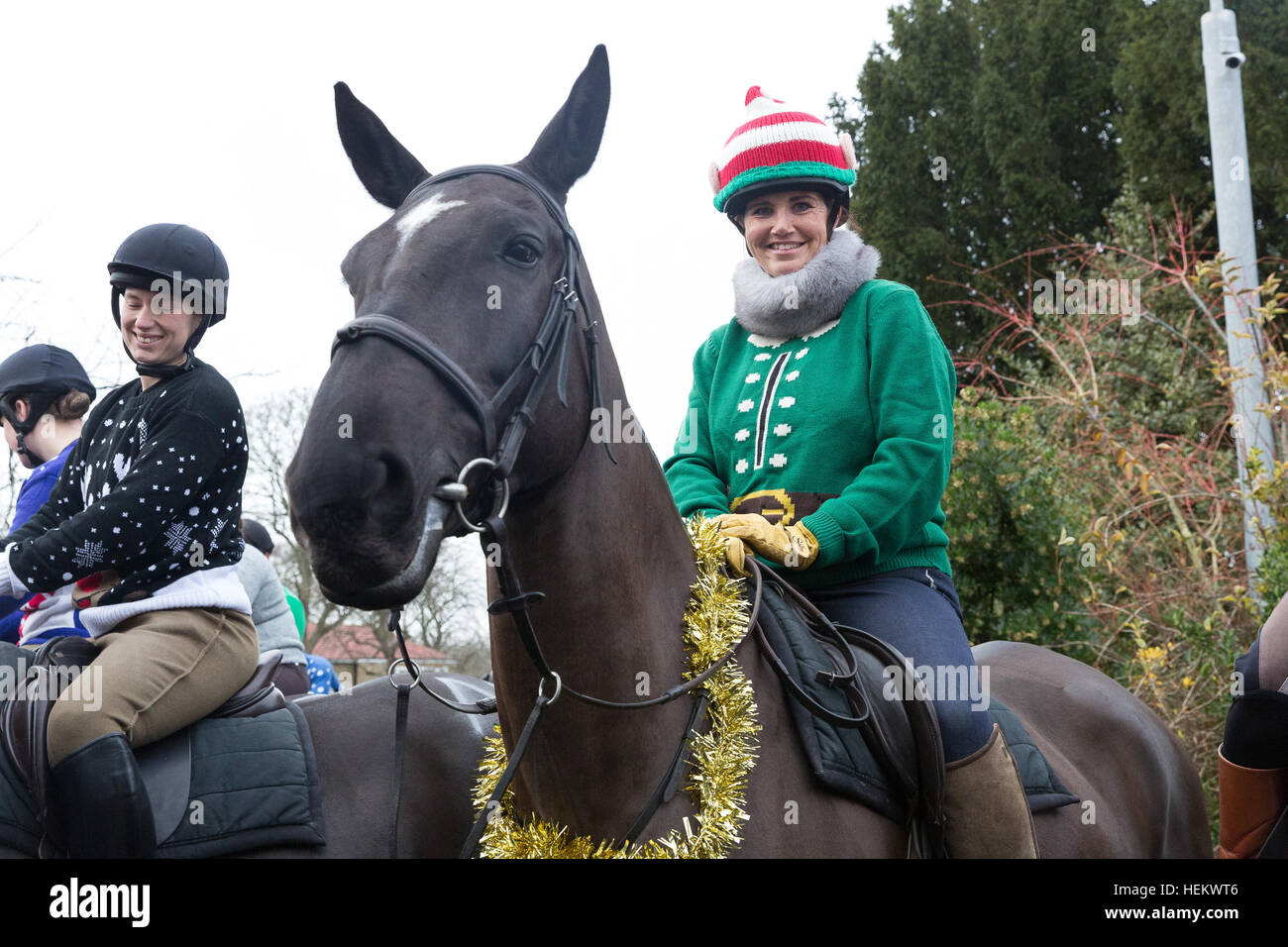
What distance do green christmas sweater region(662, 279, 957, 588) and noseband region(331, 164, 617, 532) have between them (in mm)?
786

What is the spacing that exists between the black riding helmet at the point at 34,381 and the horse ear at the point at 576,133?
264 centimetres

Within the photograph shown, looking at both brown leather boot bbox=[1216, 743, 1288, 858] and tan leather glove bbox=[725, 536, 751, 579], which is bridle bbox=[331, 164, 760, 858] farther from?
brown leather boot bbox=[1216, 743, 1288, 858]

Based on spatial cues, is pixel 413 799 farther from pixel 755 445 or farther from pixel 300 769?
pixel 755 445

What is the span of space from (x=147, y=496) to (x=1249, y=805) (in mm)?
3333

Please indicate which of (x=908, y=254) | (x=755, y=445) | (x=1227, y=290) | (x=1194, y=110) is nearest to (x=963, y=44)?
(x=908, y=254)

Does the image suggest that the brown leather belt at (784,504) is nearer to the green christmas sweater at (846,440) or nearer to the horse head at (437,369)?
the green christmas sweater at (846,440)

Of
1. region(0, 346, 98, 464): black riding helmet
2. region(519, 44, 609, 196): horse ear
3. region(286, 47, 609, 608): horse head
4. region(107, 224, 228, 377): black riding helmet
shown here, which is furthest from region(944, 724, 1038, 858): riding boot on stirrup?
region(0, 346, 98, 464): black riding helmet

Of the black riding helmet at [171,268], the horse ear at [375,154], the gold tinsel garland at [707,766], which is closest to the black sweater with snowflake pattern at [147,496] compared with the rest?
the black riding helmet at [171,268]

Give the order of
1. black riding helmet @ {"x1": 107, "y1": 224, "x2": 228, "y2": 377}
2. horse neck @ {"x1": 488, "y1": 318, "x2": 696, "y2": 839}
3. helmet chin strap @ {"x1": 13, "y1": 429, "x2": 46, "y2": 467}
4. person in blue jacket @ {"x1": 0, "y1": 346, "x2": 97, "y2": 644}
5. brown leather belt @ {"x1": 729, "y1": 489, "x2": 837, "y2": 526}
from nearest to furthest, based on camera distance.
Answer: horse neck @ {"x1": 488, "y1": 318, "x2": 696, "y2": 839}
brown leather belt @ {"x1": 729, "y1": 489, "x2": 837, "y2": 526}
black riding helmet @ {"x1": 107, "y1": 224, "x2": 228, "y2": 377}
person in blue jacket @ {"x1": 0, "y1": 346, "x2": 97, "y2": 644}
helmet chin strap @ {"x1": 13, "y1": 429, "x2": 46, "y2": 467}

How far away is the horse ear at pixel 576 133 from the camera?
7.80ft

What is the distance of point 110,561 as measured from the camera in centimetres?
324

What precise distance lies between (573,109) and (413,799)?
2.39 meters

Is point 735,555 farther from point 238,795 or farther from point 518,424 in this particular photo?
point 238,795

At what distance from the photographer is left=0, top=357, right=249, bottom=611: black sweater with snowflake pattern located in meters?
3.19
